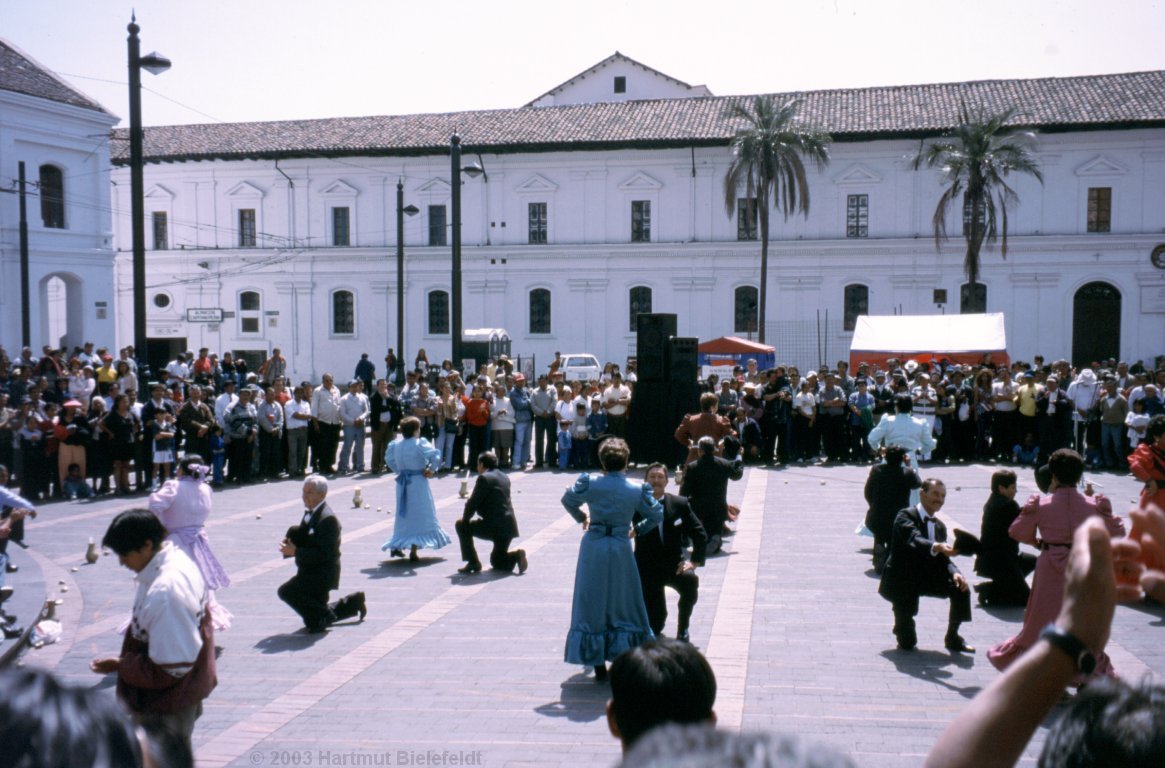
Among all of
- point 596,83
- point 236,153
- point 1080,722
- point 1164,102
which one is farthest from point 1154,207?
point 1080,722

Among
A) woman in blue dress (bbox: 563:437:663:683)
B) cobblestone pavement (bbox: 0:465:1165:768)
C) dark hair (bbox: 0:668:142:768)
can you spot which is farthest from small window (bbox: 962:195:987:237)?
dark hair (bbox: 0:668:142:768)

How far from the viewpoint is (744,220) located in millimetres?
46281

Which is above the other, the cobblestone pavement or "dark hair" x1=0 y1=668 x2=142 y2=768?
"dark hair" x1=0 y1=668 x2=142 y2=768

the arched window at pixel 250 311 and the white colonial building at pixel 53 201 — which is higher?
the white colonial building at pixel 53 201

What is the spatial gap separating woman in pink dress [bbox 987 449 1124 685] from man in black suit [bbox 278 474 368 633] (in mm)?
5550

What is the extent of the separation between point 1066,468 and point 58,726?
7529mm

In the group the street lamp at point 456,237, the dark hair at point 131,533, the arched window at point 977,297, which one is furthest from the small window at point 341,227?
the dark hair at point 131,533

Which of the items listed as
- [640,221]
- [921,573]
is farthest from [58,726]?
[640,221]

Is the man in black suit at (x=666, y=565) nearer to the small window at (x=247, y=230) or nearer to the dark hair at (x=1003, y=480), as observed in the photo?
the dark hair at (x=1003, y=480)

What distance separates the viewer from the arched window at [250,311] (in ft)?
165

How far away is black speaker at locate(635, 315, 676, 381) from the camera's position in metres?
20.9

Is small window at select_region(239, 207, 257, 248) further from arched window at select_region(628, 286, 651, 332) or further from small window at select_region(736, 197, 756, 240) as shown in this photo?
small window at select_region(736, 197, 756, 240)

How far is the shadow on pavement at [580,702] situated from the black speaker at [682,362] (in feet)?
41.9

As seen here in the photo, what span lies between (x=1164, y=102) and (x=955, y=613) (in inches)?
1600
